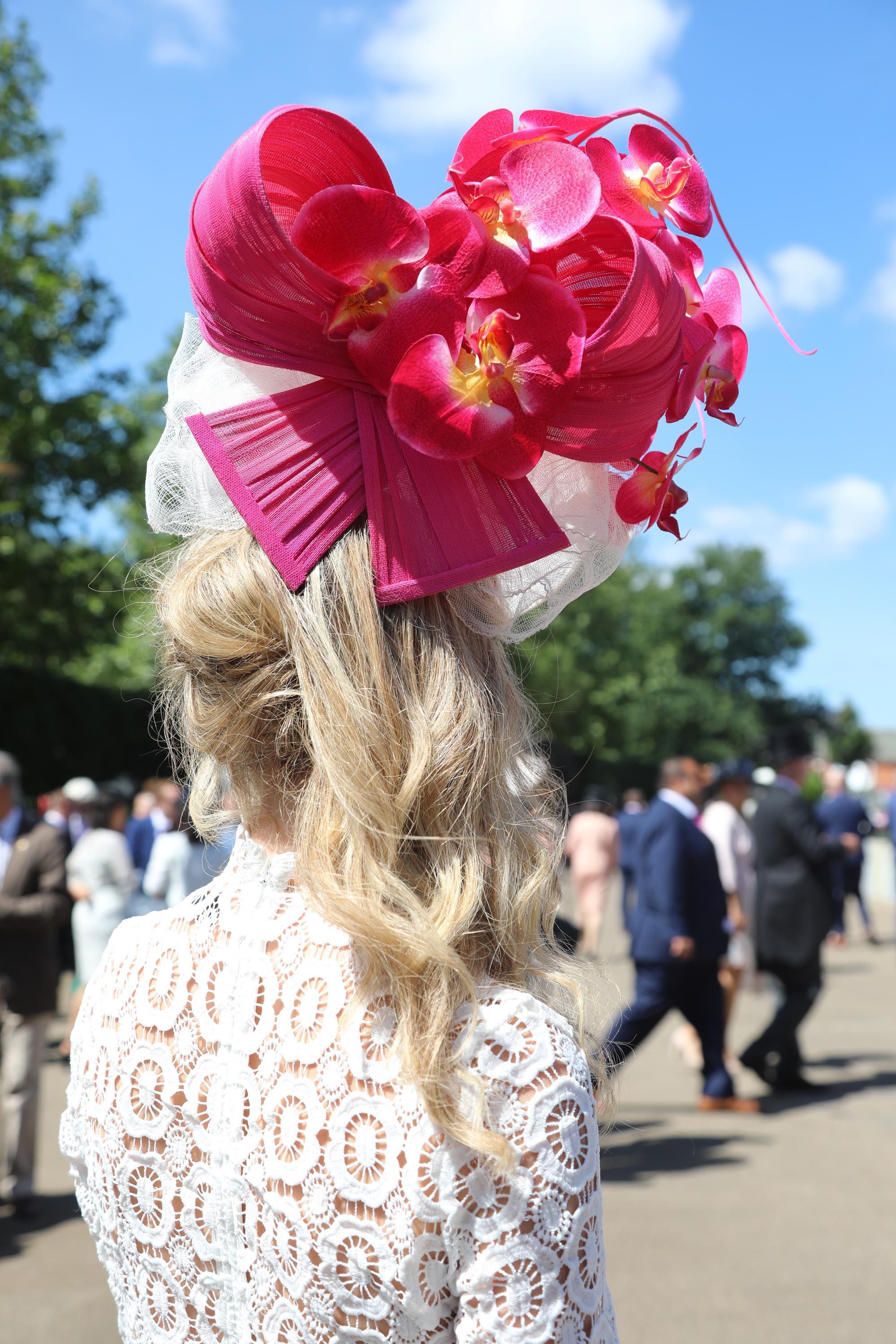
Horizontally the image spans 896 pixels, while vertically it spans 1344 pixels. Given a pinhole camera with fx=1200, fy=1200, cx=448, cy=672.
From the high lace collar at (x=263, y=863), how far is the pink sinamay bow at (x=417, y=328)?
31 centimetres

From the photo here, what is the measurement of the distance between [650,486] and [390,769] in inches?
20.2

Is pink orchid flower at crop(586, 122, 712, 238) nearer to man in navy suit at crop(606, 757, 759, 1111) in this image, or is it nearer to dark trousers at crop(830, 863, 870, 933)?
man in navy suit at crop(606, 757, 759, 1111)

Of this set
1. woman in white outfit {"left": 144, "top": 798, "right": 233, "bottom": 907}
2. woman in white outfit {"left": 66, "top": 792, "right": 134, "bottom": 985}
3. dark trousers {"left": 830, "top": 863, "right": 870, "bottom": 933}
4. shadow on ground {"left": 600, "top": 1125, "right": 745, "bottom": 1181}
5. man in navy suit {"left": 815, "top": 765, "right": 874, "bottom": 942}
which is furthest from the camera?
dark trousers {"left": 830, "top": 863, "right": 870, "bottom": 933}

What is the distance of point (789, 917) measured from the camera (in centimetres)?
758

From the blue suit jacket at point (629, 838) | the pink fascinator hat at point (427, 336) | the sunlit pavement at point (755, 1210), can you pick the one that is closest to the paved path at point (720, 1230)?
the sunlit pavement at point (755, 1210)

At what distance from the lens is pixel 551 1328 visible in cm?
113

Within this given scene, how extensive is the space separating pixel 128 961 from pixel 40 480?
58.8ft

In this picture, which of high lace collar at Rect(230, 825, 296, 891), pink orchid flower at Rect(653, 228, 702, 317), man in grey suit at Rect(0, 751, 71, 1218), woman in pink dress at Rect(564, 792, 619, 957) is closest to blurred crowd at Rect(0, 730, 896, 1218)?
man in grey suit at Rect(0, 751, 71, 1218)

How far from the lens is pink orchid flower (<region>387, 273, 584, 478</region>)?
1234 mm

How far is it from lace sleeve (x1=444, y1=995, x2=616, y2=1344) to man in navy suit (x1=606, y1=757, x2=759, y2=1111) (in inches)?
212

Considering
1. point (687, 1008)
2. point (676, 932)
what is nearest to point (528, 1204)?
point (676, 932)

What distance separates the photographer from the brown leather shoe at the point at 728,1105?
717cm

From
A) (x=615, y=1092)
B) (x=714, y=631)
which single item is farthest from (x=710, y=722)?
(x=615, y=1092)

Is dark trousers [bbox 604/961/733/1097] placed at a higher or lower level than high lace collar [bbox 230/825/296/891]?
lower
